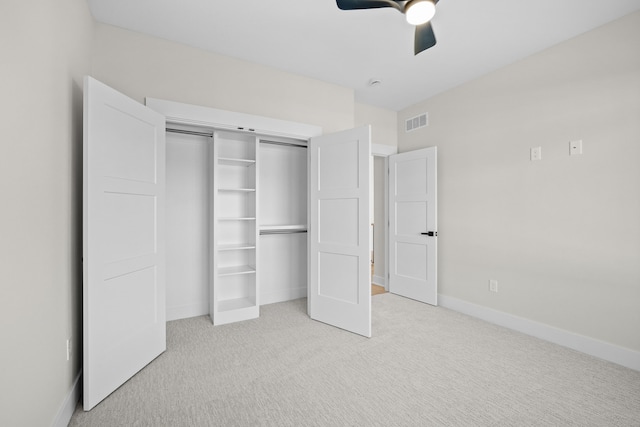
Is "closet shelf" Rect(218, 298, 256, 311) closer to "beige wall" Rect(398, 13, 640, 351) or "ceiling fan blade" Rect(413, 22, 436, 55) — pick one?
"beige wall" Rect(398, 13, 640, 351)

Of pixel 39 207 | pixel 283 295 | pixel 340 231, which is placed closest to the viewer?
pixel 39 207

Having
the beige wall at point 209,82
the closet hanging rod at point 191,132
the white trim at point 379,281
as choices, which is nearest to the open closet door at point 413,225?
the white trim at point 379,281

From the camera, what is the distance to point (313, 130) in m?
3.68

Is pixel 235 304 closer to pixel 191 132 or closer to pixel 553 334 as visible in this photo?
pixel 191 132

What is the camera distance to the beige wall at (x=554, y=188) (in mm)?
2529

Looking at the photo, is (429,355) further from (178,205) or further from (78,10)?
(78,10)

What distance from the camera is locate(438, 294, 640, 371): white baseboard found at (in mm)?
2508

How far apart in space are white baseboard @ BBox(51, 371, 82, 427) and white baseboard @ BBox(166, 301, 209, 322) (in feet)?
4.38

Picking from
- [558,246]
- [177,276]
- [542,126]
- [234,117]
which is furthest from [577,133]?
[177,276]

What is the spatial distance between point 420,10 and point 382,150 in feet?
9.30

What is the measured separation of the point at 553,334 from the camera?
117 inches

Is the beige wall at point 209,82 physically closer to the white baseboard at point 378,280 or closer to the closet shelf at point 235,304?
the closet shelf at point 235,304

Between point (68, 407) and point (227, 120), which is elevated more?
point (227, 120)

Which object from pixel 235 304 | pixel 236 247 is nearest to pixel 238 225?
pixel 236 247
